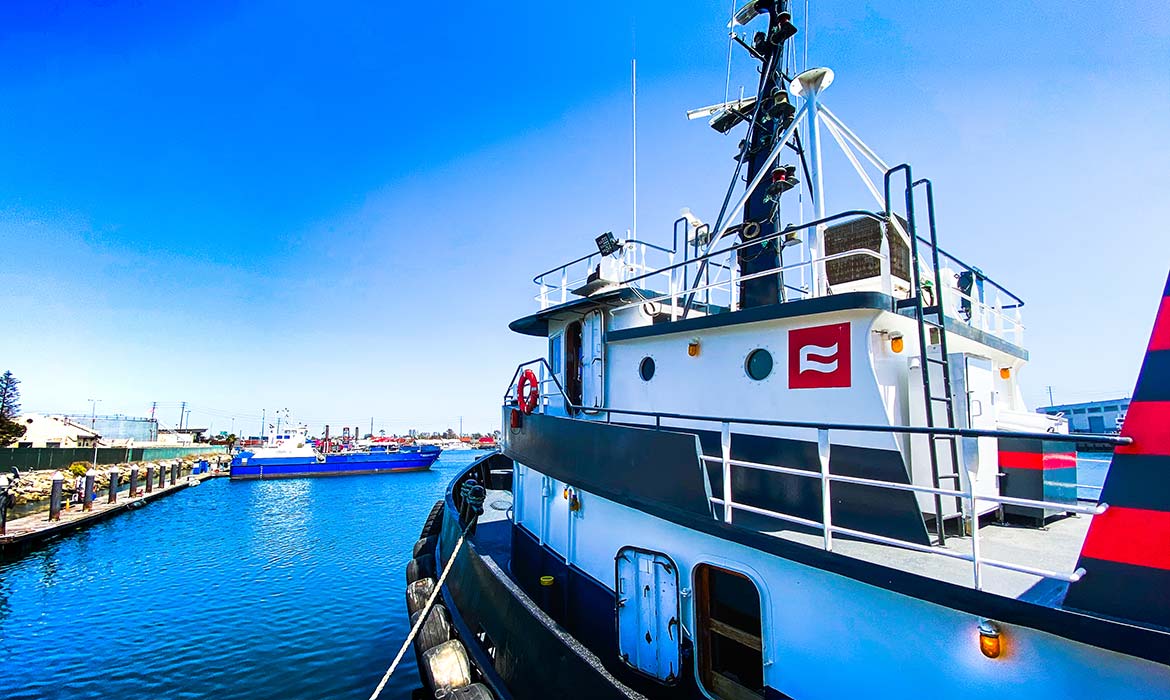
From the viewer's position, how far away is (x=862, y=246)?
21.4 feet

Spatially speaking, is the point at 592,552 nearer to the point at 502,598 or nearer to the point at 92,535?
the point at 502,598

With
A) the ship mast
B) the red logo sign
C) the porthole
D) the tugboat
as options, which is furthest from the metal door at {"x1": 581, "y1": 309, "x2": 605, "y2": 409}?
Answer: the red logo sign

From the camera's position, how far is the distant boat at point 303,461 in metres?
49.5

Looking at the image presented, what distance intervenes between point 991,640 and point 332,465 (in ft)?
188

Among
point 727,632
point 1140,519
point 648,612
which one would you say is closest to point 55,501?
point 648,612

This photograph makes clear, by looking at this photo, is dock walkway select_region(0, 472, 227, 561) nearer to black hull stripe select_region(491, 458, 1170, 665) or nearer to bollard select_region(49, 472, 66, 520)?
bollard select_region(49, 472, 66, 520)

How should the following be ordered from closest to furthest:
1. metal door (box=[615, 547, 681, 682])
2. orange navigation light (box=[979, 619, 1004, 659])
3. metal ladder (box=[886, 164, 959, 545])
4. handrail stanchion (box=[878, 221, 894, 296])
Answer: orange navigation light (box=[979, 619, 1004, 659]), metal ladder (box=[886, 164, 959, 545]), metal door (box=[615, 547, 681, 682]), handrail stanchion (box=[878, 221, 894, 296])

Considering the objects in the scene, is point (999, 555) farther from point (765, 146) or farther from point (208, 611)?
point (208, 611)

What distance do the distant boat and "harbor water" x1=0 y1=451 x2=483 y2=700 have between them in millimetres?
23787

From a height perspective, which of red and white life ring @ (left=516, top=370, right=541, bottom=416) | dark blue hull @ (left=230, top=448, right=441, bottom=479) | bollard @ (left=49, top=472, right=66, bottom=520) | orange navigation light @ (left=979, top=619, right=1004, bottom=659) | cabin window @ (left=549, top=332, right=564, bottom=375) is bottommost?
dark blue hull @ (left=230, top=448, right=441, bottom=479)

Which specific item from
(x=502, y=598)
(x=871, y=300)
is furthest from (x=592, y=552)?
(x=871, y=300)

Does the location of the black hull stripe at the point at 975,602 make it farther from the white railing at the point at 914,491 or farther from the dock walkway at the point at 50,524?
the dock walkway at the point at 50,524

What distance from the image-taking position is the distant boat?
163ft

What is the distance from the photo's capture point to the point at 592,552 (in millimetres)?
6434
